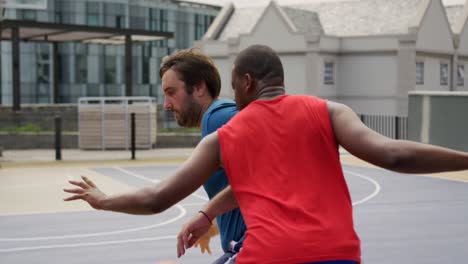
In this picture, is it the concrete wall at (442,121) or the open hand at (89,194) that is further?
the concrete wall at (442,121)

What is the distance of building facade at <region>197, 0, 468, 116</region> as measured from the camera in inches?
1875

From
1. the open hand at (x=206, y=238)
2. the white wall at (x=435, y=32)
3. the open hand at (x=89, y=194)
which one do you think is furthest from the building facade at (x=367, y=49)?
the open hand at (x=89, y=194)

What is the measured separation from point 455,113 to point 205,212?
19473 mm

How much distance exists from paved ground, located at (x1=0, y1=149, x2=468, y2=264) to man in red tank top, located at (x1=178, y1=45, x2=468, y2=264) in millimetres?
5025

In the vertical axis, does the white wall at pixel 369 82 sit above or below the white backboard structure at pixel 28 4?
below

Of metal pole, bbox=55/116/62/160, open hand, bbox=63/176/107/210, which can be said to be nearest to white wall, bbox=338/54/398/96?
metal pole, bbox=55/116/62/160

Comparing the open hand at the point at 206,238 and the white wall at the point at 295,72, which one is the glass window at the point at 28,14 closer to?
the white wall at the point at 295,72

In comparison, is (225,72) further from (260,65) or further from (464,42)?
(260,65)

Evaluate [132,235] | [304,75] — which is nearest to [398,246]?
[132,235]

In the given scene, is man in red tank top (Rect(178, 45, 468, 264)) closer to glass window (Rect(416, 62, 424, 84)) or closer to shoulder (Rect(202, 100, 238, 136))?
shoulder (Rect(202, 100, 238, 136))

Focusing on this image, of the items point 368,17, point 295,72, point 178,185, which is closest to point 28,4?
point 178,185

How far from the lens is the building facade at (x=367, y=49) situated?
4762 centimetres

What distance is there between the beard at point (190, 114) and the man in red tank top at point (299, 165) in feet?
3.37

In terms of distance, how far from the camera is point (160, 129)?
3156 centimetres
